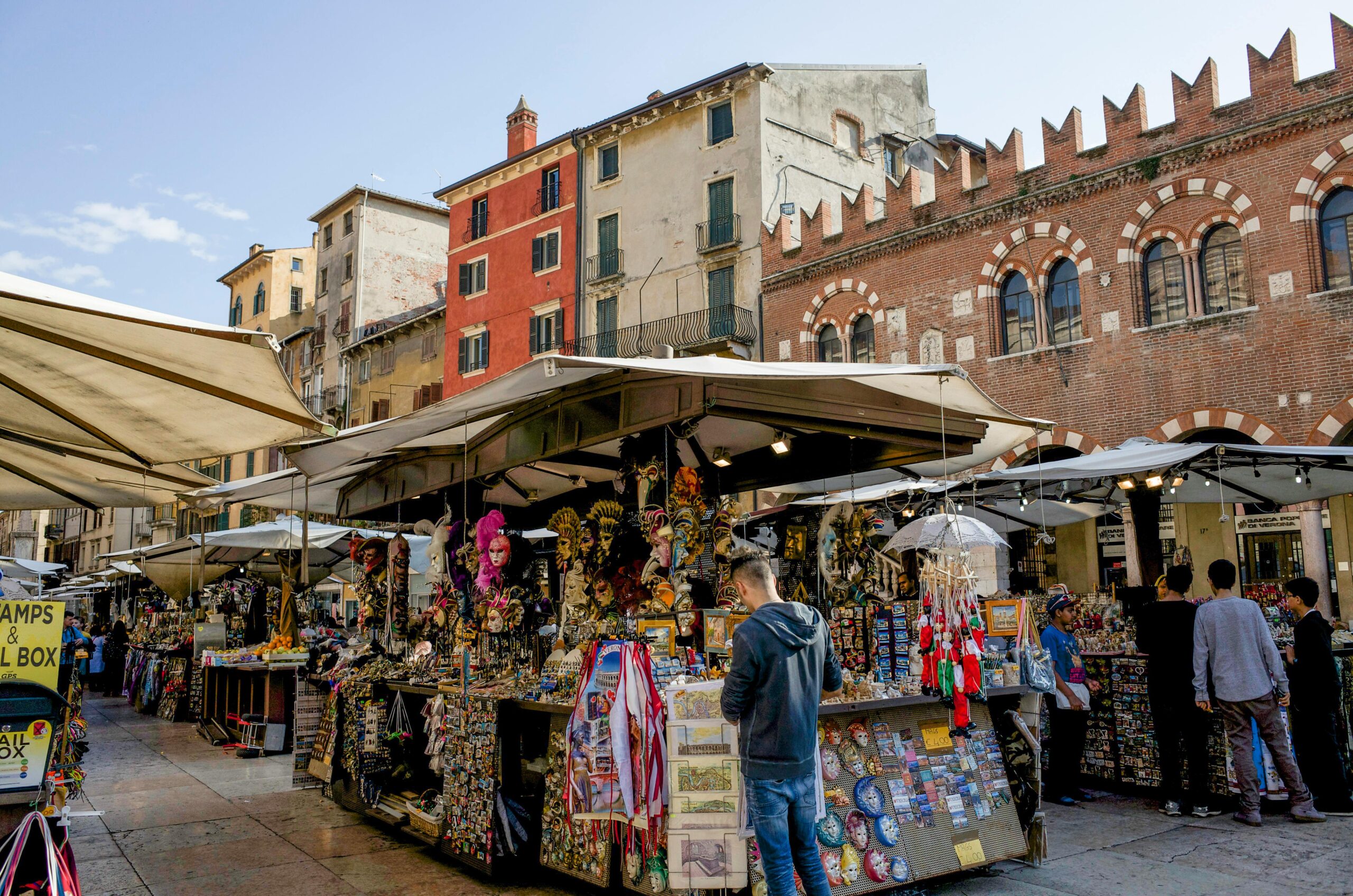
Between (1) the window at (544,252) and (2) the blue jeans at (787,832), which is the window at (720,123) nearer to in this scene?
(1) the window at (544,252)

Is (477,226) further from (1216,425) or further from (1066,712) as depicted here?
(1066,712)

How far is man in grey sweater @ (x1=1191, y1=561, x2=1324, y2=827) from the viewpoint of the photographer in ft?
21.8

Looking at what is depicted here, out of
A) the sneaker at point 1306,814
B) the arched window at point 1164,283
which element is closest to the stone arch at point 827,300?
the arched window at point 1164,283

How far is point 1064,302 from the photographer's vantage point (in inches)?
712

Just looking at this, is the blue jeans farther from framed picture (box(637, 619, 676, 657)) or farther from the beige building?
the beige building

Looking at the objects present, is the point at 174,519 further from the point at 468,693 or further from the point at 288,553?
the point at 468,693

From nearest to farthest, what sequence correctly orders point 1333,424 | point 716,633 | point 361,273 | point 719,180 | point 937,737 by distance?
1. point 716,633
2. point 937,737
3. point 1333,424
4. point 719,180
5. point 361,273

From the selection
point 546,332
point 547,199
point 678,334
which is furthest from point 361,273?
point 678,334

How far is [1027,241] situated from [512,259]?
17.2m

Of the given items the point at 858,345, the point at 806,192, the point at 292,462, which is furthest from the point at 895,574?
the point at 806,192

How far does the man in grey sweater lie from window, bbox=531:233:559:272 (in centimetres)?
2462

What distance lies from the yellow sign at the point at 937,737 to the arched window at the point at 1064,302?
1396 centimetres

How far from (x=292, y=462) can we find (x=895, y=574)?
4742 millimetres

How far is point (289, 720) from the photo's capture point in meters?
11.4
